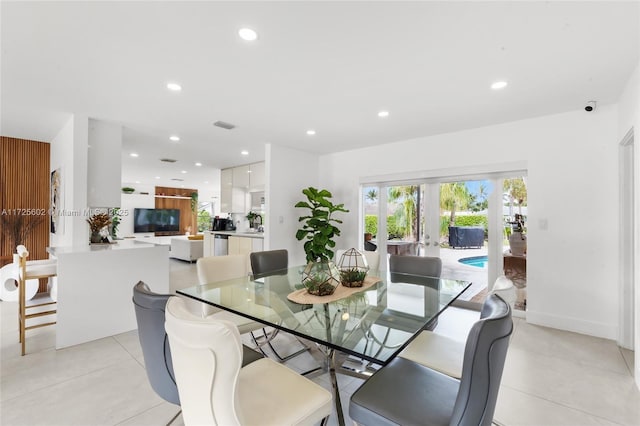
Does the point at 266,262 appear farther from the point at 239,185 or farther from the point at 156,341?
the point at 239,185

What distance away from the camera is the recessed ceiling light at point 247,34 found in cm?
190

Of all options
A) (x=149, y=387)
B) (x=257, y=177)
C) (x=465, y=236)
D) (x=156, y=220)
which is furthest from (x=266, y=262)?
(x=156, y=220)

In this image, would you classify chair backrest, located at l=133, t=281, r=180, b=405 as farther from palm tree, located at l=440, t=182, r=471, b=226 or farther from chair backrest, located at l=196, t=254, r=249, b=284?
palm tree, located at l=440, t=182, r=471, b=226

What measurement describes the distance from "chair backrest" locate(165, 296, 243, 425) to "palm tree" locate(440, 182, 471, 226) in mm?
3993

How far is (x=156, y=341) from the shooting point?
1373 mm

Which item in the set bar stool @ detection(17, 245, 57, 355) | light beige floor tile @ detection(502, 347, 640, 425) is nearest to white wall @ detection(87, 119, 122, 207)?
bar stool @ detection(17, 245, 57, 355)

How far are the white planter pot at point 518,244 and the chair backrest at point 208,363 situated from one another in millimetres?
3928

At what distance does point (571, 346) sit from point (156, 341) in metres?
3.63

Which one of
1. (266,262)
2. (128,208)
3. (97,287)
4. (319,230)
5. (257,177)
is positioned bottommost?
(97,287)

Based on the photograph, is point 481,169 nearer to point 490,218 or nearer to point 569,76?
point 490,218

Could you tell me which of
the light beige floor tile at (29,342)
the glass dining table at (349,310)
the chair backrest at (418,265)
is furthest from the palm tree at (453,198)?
the light beige floor tile at (29,342)

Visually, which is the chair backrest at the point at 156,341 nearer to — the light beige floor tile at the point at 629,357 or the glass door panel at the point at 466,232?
the light beige floor tile at the point at 629,357

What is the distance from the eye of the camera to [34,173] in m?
4.63

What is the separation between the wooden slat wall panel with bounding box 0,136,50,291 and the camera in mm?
4395
